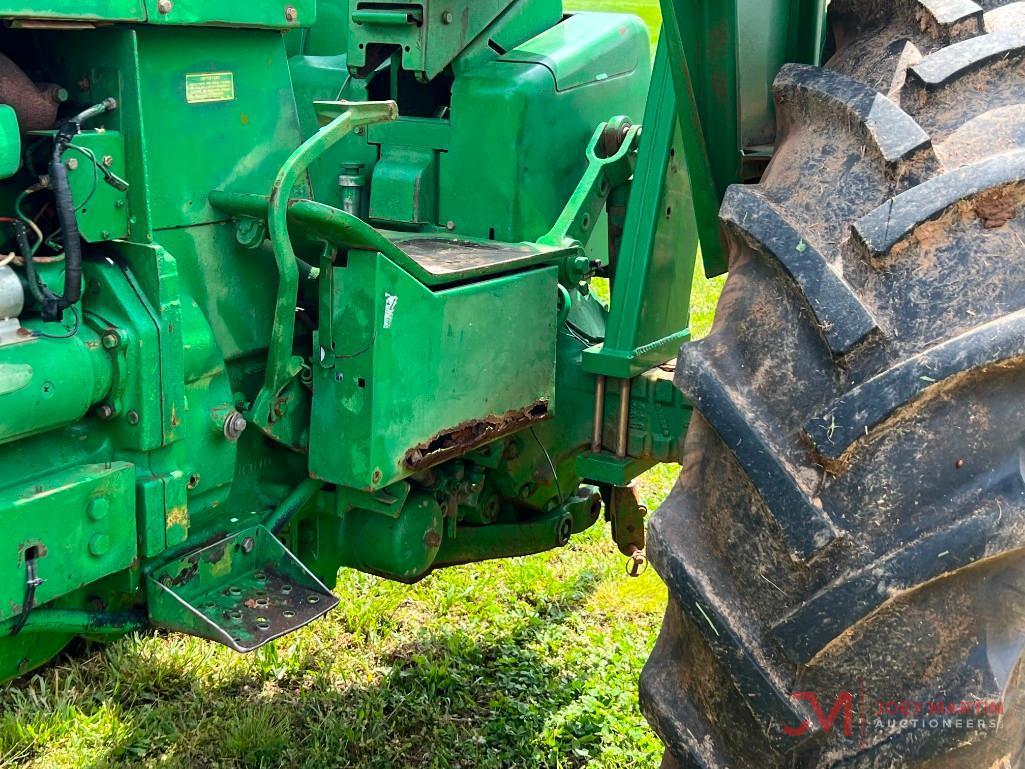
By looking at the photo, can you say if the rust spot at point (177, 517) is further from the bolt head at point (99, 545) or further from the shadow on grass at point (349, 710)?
the shadow on grass at point (349, 710)

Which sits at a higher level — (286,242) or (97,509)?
(286,242)

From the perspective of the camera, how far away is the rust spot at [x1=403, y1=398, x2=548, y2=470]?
2.39 metres

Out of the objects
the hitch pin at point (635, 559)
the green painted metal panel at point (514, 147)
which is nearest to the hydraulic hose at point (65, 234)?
the green painted metal panel at point (514, 147)

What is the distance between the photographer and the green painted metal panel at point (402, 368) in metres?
2.25

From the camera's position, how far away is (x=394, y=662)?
3.44m

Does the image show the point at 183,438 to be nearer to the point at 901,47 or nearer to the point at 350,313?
the point at 350,313

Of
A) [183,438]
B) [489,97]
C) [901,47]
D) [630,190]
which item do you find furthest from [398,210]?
[901,47]

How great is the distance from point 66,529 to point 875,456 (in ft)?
4.08

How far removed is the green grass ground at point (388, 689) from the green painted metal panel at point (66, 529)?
1132mm

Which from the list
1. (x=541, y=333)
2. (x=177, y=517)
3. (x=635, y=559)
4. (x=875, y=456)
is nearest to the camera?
(x=875, y=456)

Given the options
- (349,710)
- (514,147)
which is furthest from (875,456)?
(349,710)

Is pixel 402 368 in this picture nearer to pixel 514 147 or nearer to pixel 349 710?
pixel 514 147

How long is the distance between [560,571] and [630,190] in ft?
5.30

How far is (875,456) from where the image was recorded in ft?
5.13
